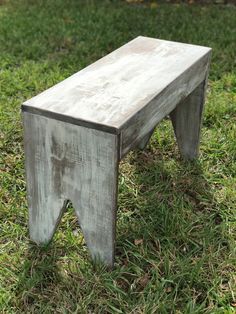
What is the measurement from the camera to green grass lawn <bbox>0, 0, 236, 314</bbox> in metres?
2.12

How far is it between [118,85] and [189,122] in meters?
0.87

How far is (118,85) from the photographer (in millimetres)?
2240

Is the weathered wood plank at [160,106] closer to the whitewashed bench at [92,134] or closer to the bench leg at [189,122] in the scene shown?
the whitewashed bench at [92,134]

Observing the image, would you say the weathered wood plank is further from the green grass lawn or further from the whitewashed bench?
the green grass lawn

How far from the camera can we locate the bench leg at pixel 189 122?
114 inches

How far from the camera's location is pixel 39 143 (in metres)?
2.06

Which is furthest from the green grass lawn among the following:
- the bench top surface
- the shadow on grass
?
the bench top surface

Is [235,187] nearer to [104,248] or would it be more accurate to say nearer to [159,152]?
[159,152]

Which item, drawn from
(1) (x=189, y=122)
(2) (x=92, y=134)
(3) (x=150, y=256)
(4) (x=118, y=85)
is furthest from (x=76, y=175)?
(1) (x=189, y=122)

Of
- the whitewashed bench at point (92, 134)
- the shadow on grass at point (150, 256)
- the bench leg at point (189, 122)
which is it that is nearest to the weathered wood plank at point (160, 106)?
the whitewashed bench at point (92, 134)

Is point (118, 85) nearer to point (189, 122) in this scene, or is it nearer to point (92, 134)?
point (92, 134)

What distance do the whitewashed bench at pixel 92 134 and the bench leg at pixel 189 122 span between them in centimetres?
38

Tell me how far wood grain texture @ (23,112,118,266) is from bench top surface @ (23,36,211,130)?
2.4 inches

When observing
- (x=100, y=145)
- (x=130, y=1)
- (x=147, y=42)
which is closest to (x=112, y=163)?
(x=100, y=145)
